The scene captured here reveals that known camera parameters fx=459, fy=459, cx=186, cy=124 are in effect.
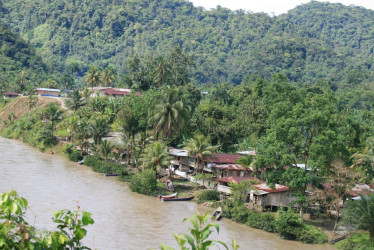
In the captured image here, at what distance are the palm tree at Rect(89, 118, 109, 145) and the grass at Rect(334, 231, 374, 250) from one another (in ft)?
79.9

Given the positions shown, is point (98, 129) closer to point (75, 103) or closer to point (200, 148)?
point (75, 103)

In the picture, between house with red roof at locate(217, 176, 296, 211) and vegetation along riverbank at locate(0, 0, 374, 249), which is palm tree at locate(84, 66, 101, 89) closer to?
vegetation along riverbank at locate(0, 0, 374, 249)

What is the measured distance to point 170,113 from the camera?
37.3 m

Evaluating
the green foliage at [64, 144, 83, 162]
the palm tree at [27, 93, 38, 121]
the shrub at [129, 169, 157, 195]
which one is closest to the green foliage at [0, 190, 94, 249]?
the shrub at [129, 169, 157, 195]

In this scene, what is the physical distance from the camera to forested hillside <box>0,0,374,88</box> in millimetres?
115688

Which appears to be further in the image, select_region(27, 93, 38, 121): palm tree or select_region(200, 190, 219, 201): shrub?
select_region(27, 93, 38, 121): palm tree

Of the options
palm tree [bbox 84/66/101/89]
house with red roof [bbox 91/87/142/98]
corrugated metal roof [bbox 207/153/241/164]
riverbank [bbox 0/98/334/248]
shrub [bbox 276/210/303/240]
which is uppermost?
palm tree [bbox 84/66/101/89]

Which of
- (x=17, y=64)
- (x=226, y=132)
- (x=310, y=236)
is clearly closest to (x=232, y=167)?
(x=226, y=132)

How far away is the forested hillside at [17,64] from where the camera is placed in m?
74.8

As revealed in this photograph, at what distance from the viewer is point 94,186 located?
31922 mm

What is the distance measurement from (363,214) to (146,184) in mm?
14224

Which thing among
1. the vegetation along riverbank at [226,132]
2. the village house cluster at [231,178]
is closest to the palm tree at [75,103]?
the vegetation along riverbank at [226,132]

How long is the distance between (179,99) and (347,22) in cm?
17896

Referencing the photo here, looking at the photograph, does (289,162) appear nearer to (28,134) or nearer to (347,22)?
(28,134)
